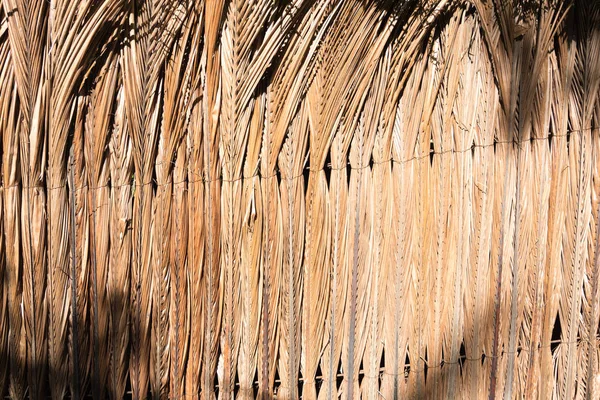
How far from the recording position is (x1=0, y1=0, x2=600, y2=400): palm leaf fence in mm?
1737

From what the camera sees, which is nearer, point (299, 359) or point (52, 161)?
point (52, 161)

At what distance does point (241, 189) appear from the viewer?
189cm

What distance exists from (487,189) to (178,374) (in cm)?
99

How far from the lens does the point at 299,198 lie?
76.5 inches

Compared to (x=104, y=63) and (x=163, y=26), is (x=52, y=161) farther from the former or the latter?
(x=163, y=26)

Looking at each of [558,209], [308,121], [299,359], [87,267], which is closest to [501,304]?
[558,209]

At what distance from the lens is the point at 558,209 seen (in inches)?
85.5

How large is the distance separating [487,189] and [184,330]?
3.04ft

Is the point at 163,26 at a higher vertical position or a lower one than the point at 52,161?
higher

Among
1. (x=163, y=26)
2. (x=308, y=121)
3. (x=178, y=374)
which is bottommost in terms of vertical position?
(x=178, y=374)

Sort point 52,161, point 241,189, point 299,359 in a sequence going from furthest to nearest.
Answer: point 299,359 < point 241,189 < point 52,161

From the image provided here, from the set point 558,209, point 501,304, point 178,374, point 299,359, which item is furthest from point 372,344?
point 558,209

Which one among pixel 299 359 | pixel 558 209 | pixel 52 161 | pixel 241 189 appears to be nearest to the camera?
pixel 52 161

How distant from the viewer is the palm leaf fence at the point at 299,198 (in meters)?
1.74
